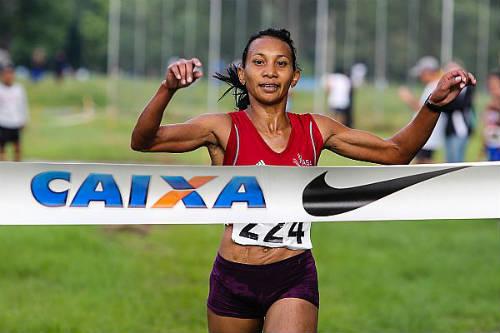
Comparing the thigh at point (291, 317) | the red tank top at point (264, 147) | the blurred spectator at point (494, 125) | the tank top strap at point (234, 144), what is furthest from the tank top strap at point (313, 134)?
the blurred spectator at point (494, 125)

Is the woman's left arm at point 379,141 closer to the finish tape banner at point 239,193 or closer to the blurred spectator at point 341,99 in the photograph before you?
the finish tape banner at point 239,193

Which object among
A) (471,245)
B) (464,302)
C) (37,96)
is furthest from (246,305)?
(37,96)

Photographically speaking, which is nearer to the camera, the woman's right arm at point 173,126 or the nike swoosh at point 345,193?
the woman's right arm at point 173,126

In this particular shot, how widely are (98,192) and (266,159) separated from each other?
759 millimetres

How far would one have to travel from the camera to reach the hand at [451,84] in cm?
504

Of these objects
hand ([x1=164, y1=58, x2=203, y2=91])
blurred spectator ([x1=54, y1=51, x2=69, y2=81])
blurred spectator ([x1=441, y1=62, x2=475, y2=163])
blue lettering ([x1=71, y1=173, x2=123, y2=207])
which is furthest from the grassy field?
blurred spectator ([x1=54, y1=51, x2=69, y2=81])

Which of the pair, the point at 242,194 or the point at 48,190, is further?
the point at 242,194

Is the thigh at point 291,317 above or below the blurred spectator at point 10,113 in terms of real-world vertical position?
below

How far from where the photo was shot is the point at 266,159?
5137 mm

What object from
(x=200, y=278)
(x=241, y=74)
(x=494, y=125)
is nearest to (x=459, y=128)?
(x=494, y=125)

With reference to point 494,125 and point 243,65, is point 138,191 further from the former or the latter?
point 494,125

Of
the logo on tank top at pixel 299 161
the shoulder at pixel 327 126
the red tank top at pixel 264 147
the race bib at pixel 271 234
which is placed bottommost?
the race bib at pixel 271 234

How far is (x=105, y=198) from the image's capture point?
16.1 feet

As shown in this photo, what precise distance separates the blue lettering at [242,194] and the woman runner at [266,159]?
0.38ft
